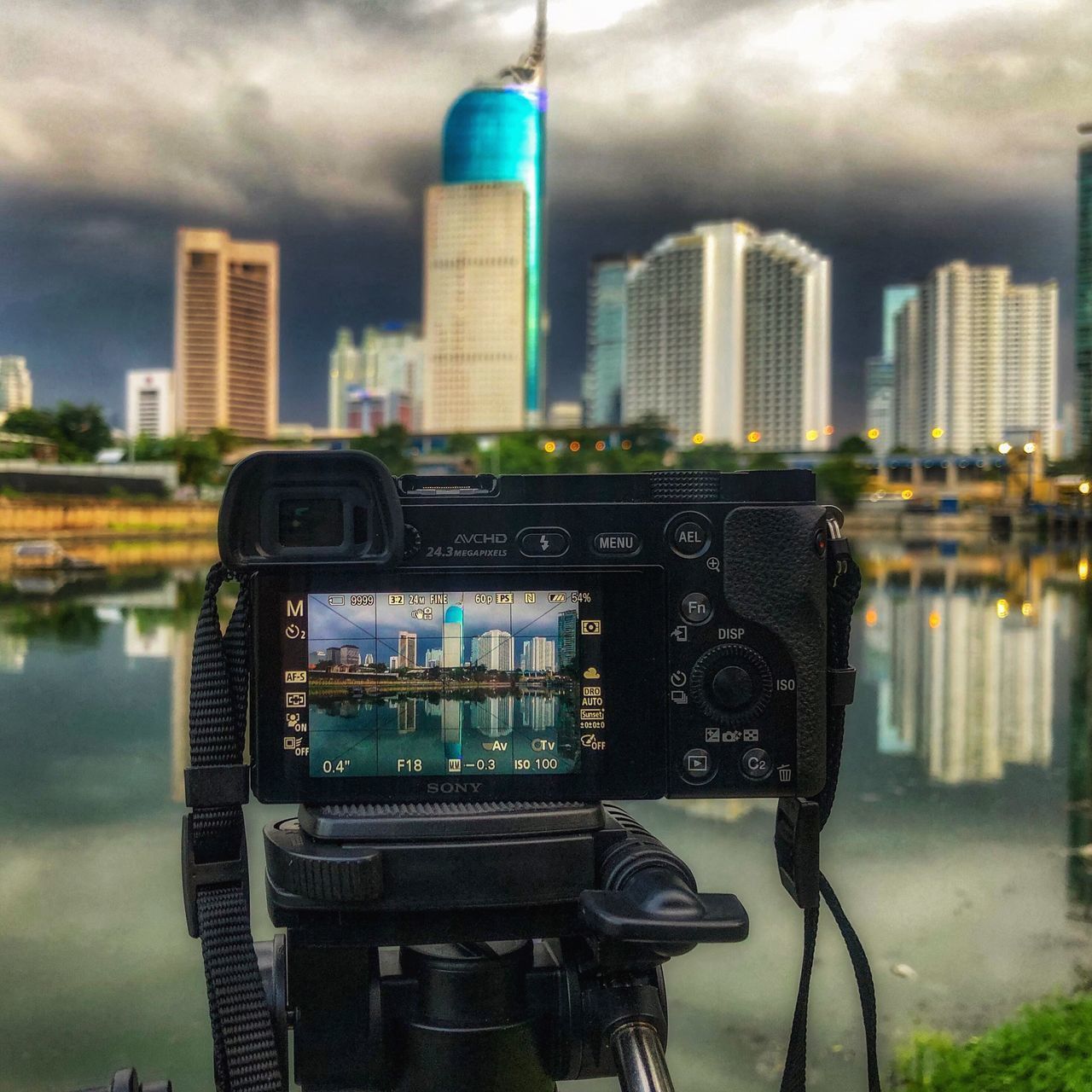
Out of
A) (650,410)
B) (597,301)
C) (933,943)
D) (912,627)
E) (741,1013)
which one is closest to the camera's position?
(741,1013)

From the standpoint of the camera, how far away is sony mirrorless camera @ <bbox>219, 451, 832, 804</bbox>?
2.33 ft

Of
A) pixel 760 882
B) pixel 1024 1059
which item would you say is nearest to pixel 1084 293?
pixel 760 882

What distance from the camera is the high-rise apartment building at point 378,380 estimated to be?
124 feet

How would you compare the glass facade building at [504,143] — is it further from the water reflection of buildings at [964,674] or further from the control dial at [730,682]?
the control dial at [730,682]

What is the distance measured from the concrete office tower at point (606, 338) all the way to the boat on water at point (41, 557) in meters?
33.7

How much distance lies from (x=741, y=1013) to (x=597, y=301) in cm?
6295

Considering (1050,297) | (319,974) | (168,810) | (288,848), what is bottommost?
(168,810)

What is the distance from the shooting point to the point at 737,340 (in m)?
51.0

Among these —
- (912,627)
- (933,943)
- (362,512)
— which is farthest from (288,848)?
(912,627)

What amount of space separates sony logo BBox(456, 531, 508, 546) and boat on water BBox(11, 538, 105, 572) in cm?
2167

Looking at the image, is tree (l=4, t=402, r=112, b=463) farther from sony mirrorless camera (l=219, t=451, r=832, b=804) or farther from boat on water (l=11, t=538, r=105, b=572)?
sony mirrorless camera (l=219, t=451, r=832, b=804)

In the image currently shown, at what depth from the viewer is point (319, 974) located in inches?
29.6

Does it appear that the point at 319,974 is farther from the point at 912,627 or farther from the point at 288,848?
the point at 912,627

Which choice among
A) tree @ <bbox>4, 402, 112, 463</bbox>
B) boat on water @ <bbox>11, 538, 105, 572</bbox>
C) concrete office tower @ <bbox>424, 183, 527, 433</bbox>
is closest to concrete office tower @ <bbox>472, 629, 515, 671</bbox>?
tree @ <bbox>4, 402, 112, 463</bbox>
